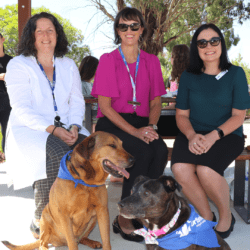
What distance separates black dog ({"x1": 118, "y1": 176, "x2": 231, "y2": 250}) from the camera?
219 cm

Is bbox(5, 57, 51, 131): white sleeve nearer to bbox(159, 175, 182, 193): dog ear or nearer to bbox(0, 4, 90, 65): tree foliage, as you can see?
bbox(159, 175, 182, 193): dog ear

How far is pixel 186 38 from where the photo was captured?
1219 centimetres

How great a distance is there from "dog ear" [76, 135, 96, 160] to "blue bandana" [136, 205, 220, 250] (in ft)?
2.64

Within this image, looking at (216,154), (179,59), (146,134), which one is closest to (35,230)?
(146,134)

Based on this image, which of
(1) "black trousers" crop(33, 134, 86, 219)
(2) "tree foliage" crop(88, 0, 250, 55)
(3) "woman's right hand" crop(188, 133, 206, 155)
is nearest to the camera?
(1) "black trousers" crop(33, 134, 86, 219)

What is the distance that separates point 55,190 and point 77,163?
283mm

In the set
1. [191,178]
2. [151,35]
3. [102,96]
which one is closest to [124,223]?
[191,178]

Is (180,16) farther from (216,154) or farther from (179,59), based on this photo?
(216,154)

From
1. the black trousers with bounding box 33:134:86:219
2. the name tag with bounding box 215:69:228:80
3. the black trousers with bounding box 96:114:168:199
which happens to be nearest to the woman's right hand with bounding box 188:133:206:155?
the black trousers with bounding box 96:114:168:199

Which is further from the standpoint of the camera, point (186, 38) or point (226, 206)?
point (186, 38)

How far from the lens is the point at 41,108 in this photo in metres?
3.16

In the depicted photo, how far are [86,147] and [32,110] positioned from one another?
93 centimetres

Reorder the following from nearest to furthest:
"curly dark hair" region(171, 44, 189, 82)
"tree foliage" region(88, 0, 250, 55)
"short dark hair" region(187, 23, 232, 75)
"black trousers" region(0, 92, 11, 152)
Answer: "short dark hair" region(187, 23, 232, 75) → "black trousers" region(0, 92, 11, 152) → "curly dark hair" region(171, 44, 189, 82) → "tree foliage" region(88, 0, 250, 55)

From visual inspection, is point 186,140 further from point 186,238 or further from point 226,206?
point 186,238
